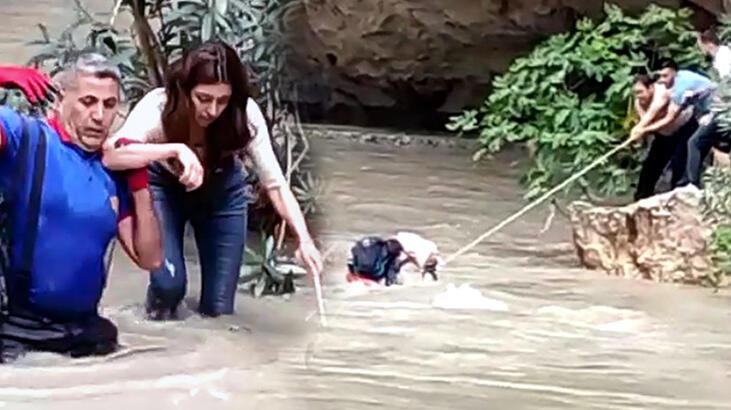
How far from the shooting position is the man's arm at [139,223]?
4.51ft

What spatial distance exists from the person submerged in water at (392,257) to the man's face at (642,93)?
0.93 ft

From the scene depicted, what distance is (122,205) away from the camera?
4.51 feet

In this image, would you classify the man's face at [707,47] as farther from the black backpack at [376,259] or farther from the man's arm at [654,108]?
the black backpack at [376,259]

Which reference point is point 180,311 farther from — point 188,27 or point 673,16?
point 673,16

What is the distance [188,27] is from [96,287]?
27 cm

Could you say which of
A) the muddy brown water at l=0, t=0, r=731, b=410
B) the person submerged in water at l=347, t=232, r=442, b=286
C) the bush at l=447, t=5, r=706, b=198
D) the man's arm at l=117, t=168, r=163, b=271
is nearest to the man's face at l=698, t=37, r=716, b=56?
the bush at l=447, t=5, r=706, b=198

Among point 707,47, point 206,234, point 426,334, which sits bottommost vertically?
point 426,334

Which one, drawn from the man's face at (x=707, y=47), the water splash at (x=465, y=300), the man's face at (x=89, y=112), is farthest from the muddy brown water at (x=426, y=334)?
the man's face at (x=707, y=47)

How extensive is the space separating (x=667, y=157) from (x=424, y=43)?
59 centimetres

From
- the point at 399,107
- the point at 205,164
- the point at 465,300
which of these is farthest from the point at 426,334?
the point at 399,107

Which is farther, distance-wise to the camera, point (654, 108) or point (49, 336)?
point (654, 108)

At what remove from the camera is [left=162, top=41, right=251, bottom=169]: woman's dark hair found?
1.40 m

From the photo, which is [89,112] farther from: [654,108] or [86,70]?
Result: [654,108]

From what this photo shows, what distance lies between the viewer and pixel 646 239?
1.80 m
